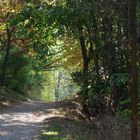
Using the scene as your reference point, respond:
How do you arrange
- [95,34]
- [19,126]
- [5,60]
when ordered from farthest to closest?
[5,60] < [95,34] < [19,126]

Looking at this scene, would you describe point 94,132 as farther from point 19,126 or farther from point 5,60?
point 5,60

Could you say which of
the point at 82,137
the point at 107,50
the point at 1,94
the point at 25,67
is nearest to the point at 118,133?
the point at 82,137

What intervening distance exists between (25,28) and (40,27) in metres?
0.84

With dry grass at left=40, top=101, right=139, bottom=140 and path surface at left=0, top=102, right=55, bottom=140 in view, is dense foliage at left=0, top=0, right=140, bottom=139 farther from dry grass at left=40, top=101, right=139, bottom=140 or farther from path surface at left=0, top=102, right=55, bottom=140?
path surface at left=0, top=102, right=55, bottom=140

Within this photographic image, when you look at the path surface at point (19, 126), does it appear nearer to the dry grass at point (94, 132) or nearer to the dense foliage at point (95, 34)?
the dry grass at point (94, 132)

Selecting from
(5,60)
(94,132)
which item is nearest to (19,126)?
(94,132)

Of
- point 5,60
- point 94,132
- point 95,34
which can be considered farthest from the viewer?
point 5,60

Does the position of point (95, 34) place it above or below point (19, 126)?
above

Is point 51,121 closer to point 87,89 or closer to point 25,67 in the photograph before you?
point 87,89

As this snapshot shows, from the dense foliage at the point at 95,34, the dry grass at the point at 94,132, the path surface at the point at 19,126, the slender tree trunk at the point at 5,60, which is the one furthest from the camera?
the slender tree trunk at the point at 5,60

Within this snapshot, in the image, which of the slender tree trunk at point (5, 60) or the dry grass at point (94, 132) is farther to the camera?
the slender tree trunk at point (5, 60)

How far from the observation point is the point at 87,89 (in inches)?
777

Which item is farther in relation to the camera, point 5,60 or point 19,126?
point 5,60

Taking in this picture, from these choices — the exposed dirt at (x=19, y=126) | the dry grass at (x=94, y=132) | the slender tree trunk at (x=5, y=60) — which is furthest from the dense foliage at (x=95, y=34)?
the slender tree trunk at (x=5, y=60)
